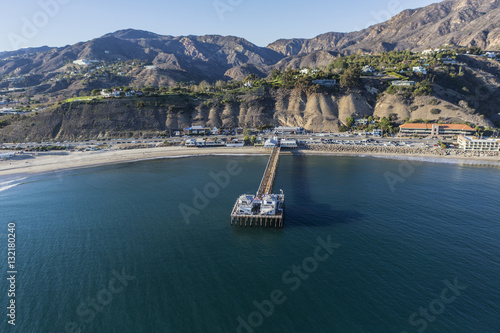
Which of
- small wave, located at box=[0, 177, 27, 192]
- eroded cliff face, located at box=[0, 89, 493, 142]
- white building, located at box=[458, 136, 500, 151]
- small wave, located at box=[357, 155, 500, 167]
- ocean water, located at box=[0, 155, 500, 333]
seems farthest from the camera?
eroded cliff face, located at box=[0, 89, 493, 142]

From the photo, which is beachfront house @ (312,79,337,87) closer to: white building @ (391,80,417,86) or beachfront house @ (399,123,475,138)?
white building @ (391,80,417,86)

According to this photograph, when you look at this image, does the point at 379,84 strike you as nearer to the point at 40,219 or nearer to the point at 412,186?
the point at 412,186

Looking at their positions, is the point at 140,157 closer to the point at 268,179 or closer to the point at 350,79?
the point at 268,179

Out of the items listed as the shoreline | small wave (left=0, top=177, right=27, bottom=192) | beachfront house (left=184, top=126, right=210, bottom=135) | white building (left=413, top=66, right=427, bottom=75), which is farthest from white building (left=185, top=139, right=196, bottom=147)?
white building (left=413, top=66, right=427, bottom=75)

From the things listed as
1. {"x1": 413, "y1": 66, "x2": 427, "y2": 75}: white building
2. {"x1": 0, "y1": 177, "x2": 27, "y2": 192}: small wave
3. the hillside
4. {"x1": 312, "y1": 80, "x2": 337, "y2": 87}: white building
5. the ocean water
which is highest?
{"x1": 413, "y1": 66, "x2": 427, "y2": 75}: white building

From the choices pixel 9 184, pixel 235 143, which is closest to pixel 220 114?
pixel 235 143

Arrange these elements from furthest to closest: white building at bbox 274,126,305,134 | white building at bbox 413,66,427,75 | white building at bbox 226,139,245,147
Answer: white building at bbox 413,66,427,75 < white building at bbox 274,126,305,134 < white building at bbox 226,139,245,147

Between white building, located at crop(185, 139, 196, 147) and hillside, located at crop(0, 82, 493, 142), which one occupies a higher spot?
hillside, located at crop(0, 82, 493, 142)
